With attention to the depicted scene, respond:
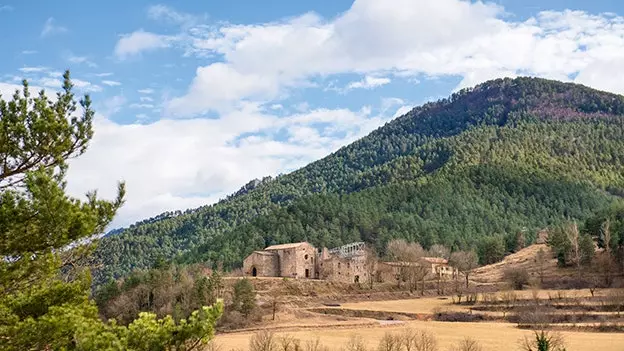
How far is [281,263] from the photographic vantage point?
95125mm

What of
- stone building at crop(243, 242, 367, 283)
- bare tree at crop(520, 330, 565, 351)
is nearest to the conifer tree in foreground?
bare tree at crop(520, 330, 565, 351)

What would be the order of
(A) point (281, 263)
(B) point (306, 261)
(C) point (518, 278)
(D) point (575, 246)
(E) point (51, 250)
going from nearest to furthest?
(E) point (51, 250) → (C) point (518, 278) → (D) point (575, 246) → (A) point (281, 263) → (B) point (306, 261)

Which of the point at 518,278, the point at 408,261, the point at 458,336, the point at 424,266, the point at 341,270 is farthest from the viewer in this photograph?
the point at 408,261

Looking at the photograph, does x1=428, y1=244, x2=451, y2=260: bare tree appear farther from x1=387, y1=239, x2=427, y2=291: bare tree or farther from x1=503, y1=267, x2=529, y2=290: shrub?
x1=503, y1=267, x2=529, y2=290: shrub

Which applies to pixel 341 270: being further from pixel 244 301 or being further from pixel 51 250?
pixel 51 250

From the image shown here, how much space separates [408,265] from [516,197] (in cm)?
9684

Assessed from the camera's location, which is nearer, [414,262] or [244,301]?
[244,301]

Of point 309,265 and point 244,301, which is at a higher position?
point 309,265

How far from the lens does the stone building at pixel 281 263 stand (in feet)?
310

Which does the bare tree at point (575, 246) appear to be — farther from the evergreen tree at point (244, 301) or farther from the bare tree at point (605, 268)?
the evergreen tree at point (244, 301)

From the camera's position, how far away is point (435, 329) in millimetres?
61219

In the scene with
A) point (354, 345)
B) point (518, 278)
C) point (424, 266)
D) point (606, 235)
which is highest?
point (606, 235)

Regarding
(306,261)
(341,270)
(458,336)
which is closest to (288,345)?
(458,336)

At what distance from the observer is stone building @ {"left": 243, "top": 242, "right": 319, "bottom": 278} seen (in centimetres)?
9438
